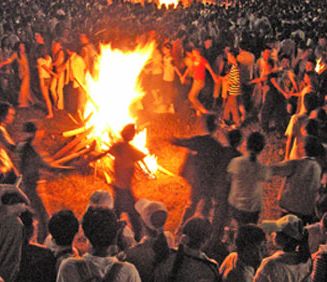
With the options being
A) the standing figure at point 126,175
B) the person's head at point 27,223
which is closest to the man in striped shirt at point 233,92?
the standing figure at point 126,175

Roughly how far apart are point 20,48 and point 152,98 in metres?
3.40

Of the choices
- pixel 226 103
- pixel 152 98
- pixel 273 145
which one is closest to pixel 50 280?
pixel 273 145

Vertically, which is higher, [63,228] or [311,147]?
[311,147]

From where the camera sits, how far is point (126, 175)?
7484 millimetres

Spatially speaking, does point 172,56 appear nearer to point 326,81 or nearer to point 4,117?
point 326,81

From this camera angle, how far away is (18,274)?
4934 millimetres

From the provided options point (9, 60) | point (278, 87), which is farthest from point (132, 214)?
point (9, 60)

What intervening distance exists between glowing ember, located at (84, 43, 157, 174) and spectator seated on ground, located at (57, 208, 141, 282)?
5.27 m

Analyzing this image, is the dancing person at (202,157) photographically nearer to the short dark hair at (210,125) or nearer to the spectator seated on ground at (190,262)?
the short dark hair at (210,125)

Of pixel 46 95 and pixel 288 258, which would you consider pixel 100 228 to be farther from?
pixel 46 95

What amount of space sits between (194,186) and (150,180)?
115 inches

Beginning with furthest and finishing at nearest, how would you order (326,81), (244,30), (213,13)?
1. (213,13)
2. (244,30)
3. (326,81)

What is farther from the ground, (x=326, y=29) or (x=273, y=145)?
(x=326, y=29)

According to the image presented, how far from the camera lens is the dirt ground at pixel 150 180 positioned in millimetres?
9586
